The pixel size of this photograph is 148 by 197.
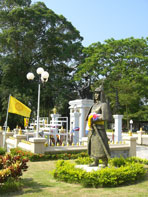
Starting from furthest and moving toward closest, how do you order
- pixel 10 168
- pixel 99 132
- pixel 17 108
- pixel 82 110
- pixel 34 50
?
1. pixel 34 50
2. pixel 82 110
3. pixel 17 108
4. pixel 99 132
5. pixel 10 168

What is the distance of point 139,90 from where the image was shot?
33.2 meters

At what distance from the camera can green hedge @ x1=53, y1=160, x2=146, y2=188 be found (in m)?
6.93

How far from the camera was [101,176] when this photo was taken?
6.95 metres

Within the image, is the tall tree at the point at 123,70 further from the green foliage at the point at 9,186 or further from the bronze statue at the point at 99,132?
the green foliage at the point at 9,186

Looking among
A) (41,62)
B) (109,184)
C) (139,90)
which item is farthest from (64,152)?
(41,62)

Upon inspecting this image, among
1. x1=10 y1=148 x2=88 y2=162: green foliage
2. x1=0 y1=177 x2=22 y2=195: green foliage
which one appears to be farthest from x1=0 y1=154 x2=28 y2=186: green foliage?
x1=10 y1=148 x2=88 y2=162: green foliage

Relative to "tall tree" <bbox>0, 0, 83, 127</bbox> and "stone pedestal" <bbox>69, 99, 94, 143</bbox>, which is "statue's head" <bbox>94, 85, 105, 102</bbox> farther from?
"tall tree" <bbox>0, 0, 83, 127</bbox>

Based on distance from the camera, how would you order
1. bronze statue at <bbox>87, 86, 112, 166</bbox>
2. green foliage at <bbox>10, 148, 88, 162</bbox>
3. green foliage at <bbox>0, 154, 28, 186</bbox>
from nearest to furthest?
green foliage at <bbox>0, 154, 28, 186</bbox> < bronze statue at <bbox>87, 86, 112, 166</bbox> < green foliage at <bbox>10, 148, 88, 162</bbox>

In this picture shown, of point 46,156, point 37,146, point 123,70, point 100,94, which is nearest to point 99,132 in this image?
point 100,94

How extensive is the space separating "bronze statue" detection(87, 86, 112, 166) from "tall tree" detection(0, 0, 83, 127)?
77.7ft

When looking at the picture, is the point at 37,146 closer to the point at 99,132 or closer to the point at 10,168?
the point at 99,132

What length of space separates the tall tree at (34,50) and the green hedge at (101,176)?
24.1 m

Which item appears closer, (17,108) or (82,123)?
(17,108)

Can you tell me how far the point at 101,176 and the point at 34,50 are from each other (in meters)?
30.6
